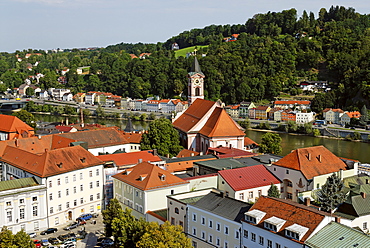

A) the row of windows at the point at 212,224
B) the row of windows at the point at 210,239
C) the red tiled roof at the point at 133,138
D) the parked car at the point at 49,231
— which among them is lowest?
the parked car at the point at 49,231

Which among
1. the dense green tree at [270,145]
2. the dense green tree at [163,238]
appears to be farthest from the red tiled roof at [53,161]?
the dense green tree at [270,145]

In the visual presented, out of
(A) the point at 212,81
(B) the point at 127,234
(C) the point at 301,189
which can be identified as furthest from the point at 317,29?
(B) the point at 127,234

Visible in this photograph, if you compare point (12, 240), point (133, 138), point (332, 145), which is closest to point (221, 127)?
point (133, 138)

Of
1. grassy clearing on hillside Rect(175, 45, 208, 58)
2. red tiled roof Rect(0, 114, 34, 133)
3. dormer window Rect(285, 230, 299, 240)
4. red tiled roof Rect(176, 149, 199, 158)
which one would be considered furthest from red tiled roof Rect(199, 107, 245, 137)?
grassy clearing on hillside Rect(175, 45, 208, 58)

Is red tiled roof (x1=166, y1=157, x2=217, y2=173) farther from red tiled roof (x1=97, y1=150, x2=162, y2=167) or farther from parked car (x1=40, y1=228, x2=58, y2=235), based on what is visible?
parked car (x1=40, y1=228, x2=58, y2=235)

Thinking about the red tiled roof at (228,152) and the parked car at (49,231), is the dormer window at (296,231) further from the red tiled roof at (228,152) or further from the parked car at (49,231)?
the red tiled roof at (228,152)

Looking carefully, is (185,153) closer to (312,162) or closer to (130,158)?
(130,158)

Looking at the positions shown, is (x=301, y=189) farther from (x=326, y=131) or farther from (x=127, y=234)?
(x=326, y=131)
